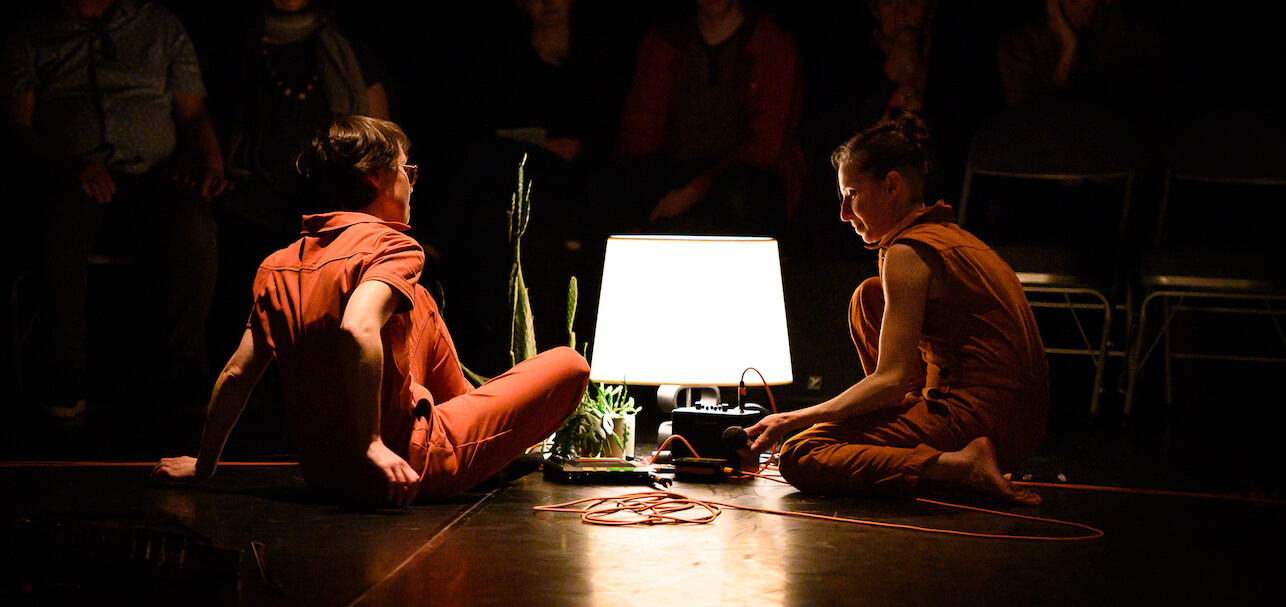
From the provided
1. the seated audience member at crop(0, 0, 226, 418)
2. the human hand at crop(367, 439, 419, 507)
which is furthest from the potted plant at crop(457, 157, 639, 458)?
the seated audience member at crop(0, 0, 226, 418)

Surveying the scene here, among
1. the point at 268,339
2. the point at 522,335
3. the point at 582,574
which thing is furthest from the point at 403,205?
the point at 582,574

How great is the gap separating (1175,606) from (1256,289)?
2620mm

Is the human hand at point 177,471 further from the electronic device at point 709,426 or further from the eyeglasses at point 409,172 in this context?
the electronic device at point 709,426

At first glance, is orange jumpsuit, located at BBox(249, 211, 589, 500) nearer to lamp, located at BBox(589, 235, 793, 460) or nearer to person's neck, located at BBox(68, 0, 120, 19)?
lamp, located at BBox(589, 235, 793, 460)

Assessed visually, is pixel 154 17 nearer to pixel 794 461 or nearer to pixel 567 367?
pixel 567 367

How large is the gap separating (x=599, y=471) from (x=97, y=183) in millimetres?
2519

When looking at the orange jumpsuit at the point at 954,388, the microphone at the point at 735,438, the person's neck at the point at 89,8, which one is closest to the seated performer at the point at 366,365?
the microphone at the point at 735,438

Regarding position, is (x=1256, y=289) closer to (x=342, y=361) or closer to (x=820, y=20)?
(x=820, y=20)

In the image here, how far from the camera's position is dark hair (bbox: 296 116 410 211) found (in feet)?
7.15

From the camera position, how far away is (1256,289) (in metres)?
3.82

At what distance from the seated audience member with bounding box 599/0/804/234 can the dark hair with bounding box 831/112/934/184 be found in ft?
6.00

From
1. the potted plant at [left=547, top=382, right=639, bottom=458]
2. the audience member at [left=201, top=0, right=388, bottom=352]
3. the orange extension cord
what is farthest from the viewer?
the audience member at [left=201, top=0, right=388, bottom=352]

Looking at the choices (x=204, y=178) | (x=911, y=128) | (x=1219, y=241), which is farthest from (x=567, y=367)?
(x=1219, y=241)

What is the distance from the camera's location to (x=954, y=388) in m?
2.37
